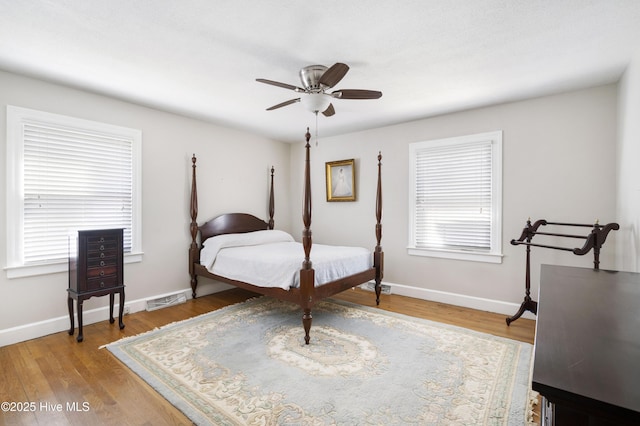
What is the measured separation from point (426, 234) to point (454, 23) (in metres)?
2.74

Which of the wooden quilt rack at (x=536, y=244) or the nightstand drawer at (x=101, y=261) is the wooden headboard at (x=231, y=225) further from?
the wooden quilt rack at (x=536, y=244)

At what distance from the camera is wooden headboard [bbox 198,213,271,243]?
438cm

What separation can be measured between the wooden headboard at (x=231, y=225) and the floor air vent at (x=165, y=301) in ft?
2.55

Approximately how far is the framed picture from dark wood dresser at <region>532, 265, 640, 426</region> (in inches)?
148

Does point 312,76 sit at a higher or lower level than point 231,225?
higher

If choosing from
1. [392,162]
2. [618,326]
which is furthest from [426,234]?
[618,326]

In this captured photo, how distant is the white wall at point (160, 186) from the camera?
2.91m

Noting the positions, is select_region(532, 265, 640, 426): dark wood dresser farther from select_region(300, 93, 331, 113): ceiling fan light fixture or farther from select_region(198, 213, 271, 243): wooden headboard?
select_region(198, 213, 271, 243): wooden headboard

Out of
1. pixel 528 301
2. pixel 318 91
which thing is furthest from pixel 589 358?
pixel 528 301

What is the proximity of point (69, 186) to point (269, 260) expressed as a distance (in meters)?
2.17

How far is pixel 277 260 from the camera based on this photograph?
3.24 metres

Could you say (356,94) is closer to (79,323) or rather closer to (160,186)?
(160,186)

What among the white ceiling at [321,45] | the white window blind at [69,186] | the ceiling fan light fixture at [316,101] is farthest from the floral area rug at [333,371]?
the white ceiling at [321,45]

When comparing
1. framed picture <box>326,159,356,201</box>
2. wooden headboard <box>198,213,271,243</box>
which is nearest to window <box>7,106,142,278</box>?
wooden headboard <box>198,213,271,243</box>
